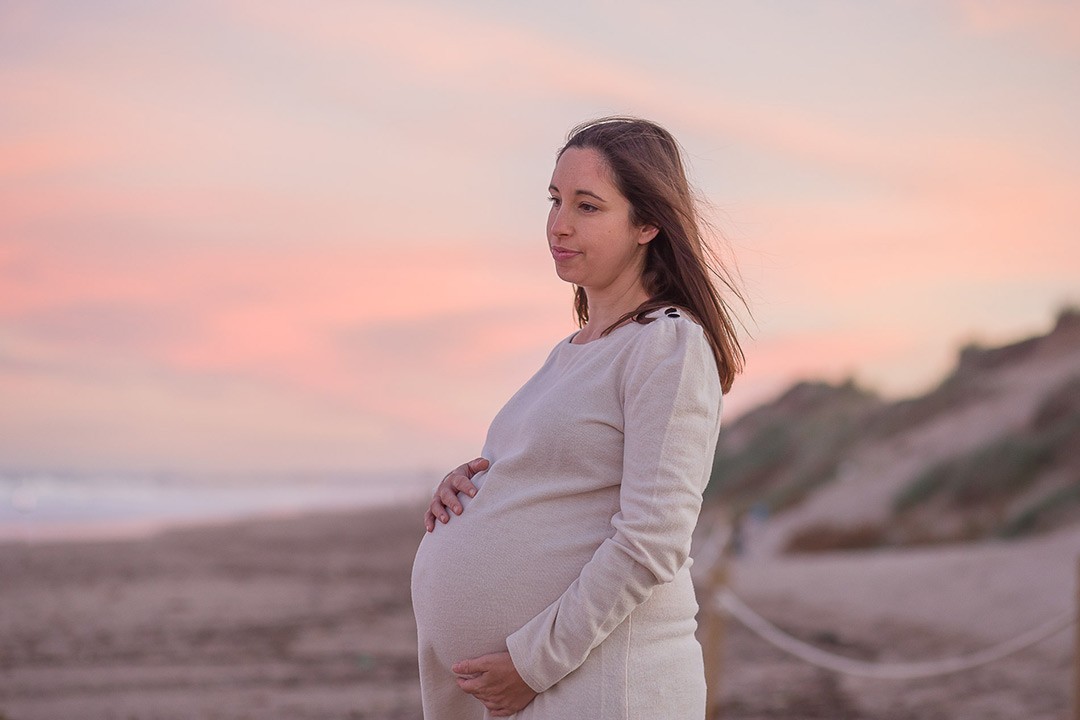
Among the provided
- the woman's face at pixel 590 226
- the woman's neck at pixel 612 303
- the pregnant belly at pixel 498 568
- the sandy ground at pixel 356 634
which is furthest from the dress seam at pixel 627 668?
the sandy ground at pixel 356 634

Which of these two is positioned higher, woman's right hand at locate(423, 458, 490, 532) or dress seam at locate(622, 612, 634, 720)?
woman's right hand at locate(423, 458, 490, 532)

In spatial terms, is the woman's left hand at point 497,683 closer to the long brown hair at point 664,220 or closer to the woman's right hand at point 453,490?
the woman's right hand at point 453,490

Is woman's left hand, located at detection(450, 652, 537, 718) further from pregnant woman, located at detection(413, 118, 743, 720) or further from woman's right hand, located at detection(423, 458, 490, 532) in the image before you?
woman's right hand, located at detection(423, 458, 490, 532)

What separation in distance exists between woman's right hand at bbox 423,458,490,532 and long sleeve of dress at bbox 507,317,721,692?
372mm

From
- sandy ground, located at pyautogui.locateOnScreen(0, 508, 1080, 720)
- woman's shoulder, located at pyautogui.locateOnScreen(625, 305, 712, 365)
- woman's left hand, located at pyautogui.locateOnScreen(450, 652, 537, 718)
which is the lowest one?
sandy ground, located at pyautogui.locateOnScreen(0, 508, 1080, 720)

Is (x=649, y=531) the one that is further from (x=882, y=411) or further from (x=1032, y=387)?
(x=882, y=411)

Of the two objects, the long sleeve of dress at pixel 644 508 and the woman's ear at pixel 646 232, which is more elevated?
the woman's ear at pixel 646 232

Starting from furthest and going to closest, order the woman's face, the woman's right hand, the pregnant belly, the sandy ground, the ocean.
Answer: the ocean → the sandy ground → the woman's right hand → the woman's face → the pregnant belly

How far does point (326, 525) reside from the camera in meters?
26.5

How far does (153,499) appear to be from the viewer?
110ft

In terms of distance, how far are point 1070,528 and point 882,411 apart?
12.4 m

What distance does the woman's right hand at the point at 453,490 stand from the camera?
101 inches

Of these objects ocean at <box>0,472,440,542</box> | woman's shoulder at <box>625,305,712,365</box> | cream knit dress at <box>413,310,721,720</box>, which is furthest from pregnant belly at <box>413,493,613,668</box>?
ocean at <box>0,472,440,542</box>

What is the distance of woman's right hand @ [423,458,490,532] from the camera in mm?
2574
